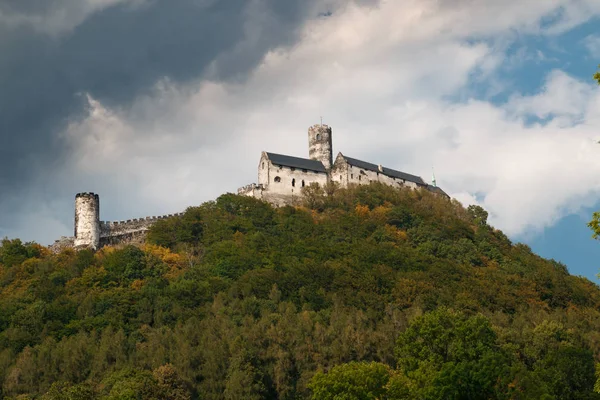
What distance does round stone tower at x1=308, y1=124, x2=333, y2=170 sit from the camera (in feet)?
359

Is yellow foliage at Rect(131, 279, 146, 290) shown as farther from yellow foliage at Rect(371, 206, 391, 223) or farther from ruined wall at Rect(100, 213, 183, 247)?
yellow foliage at Rect(371, 206, 391, 223)

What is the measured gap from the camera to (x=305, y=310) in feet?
241

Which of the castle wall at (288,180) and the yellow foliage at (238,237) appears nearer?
the yellow foliage at (238,237)

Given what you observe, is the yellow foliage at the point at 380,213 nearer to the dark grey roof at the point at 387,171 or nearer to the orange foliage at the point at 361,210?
the orange foliage at the point at 361,210

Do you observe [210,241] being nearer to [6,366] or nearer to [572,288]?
[6,366]

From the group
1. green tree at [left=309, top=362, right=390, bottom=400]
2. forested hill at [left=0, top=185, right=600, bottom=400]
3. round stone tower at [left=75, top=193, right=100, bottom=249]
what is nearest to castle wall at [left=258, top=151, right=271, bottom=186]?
forested hill at [left=0, top=185, right=600, bottom=400]

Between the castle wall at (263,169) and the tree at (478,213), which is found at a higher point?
the castle wall at (263,169)

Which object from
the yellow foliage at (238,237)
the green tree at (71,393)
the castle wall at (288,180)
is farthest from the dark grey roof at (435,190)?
the green tree at (71,393)

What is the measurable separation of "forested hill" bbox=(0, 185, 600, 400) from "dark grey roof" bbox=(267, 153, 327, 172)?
3.59 m

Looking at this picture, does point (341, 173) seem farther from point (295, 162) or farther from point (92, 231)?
point (92, 231)

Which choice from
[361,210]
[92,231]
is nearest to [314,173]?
[361,210]

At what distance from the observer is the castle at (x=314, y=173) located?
334 feet

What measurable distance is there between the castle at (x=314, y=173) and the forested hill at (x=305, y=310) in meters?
2.50

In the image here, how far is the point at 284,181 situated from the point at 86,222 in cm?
2454
